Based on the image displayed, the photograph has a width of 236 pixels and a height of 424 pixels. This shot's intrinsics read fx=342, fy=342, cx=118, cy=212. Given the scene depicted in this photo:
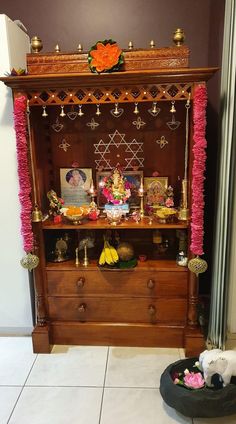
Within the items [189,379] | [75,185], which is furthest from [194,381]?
[75,185]

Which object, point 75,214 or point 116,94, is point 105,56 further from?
point 75,214

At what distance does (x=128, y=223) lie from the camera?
6.68 ft

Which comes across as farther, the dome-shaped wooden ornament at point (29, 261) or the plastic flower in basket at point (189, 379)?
the dome-shaped wooden ornament at point (29, 261)

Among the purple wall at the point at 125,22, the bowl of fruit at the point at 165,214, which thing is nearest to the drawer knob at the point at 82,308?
the bowl of fruit at the point at 165,214

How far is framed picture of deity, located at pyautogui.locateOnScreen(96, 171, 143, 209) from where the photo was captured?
223 centimetres

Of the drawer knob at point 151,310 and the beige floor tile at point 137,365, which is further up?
the drawer knob at point 151,310

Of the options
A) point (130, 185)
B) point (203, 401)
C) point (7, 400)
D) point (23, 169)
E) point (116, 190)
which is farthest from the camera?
point (130, 185)

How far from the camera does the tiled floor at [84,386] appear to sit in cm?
165

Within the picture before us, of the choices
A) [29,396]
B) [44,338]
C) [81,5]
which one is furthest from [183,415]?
[81,5]

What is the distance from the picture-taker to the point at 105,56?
1719 mm

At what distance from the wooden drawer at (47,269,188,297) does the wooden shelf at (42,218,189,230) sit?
283mm

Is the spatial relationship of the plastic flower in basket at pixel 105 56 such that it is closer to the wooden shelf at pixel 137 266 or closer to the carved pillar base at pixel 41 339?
the wooden shelf at pixel 137 266

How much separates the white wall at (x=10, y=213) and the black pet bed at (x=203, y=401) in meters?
1.12

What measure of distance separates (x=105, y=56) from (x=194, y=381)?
166 centimetres
